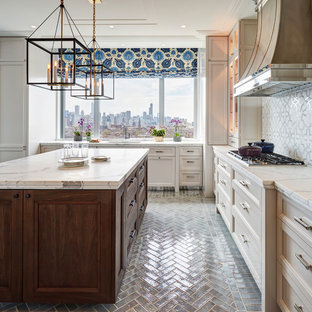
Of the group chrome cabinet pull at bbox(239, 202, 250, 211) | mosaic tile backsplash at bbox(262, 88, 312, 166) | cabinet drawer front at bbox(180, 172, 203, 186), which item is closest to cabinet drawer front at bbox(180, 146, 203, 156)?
cabinet drawer front at bbox(180, 172, 203, 186)

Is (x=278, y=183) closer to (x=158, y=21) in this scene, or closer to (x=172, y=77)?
(x=158, y=21)

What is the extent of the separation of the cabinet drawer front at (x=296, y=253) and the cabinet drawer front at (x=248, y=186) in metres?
0.28

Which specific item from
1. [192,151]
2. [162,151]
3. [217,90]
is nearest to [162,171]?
[162,151]

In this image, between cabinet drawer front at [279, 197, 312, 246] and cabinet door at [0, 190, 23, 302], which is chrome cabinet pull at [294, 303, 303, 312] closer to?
cabinet drawer front at [279, 197, 312, 246]

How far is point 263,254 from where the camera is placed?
1.72 m

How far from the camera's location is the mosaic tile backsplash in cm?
241

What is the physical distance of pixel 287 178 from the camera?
1748 mm

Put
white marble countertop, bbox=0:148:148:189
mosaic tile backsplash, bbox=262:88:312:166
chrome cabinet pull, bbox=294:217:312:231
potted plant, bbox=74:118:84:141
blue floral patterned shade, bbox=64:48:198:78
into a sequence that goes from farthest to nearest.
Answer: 1. potted plant, bbox=74:118:84:141
2. blue floral patterned shade, bbox=64:48:198:78
3. mosaic tile backsplash, bbox=262:88:312:166
4. white marble countertop, bbox=0:148:148:189
5. chrome cabinet pull, bbox=294:217:312:231

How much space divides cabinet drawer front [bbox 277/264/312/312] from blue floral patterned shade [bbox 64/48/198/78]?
4680mm

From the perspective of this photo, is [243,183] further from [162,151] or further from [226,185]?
[162,151]

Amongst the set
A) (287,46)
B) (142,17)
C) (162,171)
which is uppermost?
(142,17)

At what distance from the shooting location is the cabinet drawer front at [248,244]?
6.16 ft

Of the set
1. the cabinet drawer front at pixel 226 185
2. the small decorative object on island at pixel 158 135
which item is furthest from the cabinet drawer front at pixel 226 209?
the small decorative object on island at pixel 158 135

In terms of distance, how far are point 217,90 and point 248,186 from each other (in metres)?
2.86
